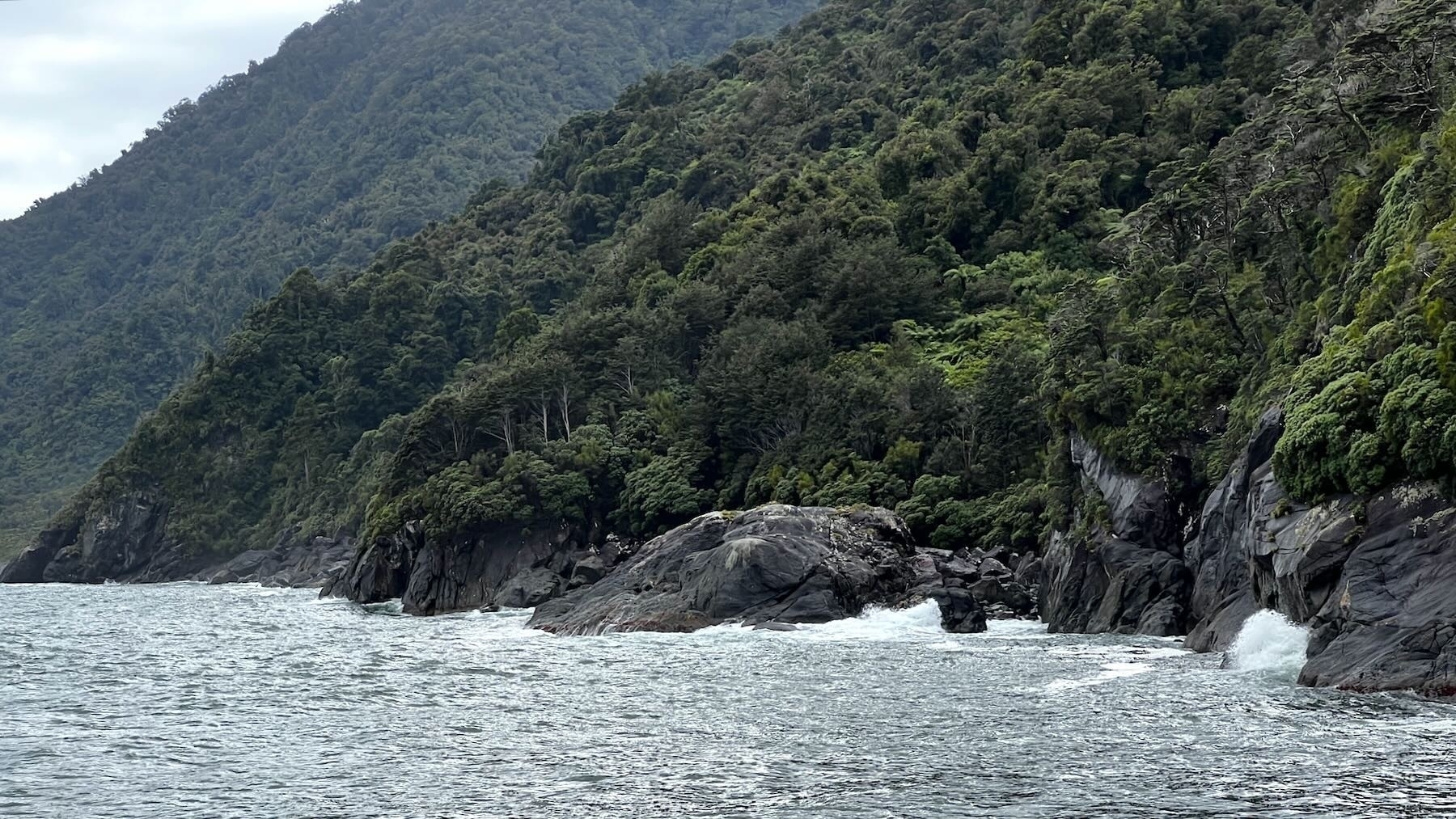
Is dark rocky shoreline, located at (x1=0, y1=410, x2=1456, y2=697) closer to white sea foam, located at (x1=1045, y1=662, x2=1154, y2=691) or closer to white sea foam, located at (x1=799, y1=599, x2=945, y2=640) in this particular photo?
white sea foam, located at (x1=799, y1=599, x2=945, y2=640)

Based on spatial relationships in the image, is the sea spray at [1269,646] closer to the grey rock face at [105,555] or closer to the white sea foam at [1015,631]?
the white sea foam at [1015,631]

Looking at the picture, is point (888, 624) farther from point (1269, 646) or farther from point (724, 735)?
point (724, 735)

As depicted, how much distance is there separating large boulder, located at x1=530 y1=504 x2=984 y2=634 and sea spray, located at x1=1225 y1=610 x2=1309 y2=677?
1593 centimetres

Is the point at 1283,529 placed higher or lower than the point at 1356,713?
higher

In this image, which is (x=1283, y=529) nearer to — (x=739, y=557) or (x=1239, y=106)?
(x=739, y=557)

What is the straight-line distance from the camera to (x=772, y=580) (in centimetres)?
5959

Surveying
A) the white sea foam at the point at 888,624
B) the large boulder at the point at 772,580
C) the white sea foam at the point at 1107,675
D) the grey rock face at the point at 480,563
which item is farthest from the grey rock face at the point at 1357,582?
the grey rock face at the point at 480,563

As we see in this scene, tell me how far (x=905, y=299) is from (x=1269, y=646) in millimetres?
60581

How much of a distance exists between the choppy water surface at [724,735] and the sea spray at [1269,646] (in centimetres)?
101

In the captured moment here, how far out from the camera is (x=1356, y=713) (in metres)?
29.3

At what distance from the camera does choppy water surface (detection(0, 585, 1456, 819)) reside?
24.3 meters

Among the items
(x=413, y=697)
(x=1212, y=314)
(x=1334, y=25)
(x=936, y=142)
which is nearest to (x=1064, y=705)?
(x=413, y=697)

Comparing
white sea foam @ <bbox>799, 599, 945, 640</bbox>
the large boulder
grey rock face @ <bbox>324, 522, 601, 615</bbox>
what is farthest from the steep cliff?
grey rock face @ <bbox>324, 522, 601, 615</bbox>

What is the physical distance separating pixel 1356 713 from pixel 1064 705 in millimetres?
6532
